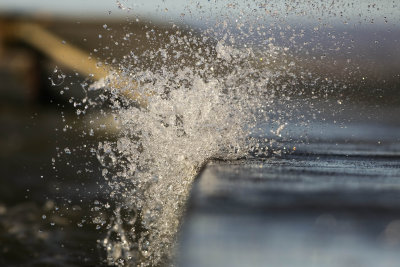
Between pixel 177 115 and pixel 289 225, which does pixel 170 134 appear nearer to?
pixel 177 115

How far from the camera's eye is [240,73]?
2.43 m

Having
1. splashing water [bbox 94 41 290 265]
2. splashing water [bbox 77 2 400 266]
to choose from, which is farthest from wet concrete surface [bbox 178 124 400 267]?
splashing water [bbox 94 41 290 265]

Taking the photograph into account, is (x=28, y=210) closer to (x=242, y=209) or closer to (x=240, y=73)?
(x=240, y=73)

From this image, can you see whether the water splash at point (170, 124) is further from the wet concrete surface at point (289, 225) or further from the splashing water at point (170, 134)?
the wet concrete surface at point (289, 225)

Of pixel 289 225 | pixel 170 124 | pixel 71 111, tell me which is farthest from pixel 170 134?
pixel 71 111

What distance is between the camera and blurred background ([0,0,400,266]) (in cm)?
191

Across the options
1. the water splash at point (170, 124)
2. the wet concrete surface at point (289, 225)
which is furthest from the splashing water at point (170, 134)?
the wet concrete surface at point (289, 225)

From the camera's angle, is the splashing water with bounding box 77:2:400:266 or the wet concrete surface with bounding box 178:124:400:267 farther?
the splashing water with bounding box 77:2:400:266

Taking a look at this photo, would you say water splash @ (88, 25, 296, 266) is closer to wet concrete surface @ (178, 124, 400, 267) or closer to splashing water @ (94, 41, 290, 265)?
splashing water @ (94, 41, 290, 265)

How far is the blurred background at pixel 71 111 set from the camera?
6.26 feet

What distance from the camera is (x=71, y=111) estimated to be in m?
4.45

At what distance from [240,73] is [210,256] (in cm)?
176

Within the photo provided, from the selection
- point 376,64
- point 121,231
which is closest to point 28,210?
point 121,231

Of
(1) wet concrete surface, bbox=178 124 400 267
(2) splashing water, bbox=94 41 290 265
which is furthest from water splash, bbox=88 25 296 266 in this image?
(1) wet concrete surface, bbox=178 124 400 267
